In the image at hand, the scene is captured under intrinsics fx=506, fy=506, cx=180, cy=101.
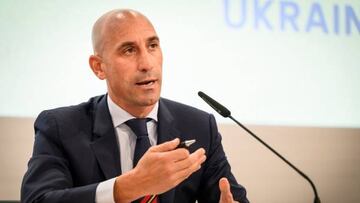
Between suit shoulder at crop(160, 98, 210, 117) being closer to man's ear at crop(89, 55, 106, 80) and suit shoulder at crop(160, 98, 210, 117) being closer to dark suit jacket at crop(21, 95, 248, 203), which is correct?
dark suit jacket at crop(21, 95, 248, 203)

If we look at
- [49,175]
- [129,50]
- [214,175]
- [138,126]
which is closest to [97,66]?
[129,50]

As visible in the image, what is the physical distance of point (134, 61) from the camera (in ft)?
6.23

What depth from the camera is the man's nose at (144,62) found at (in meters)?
1.87

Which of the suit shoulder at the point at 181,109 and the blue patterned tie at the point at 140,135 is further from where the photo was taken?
the suit shoulder at the point at 181,109

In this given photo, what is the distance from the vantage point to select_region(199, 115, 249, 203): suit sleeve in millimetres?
2002

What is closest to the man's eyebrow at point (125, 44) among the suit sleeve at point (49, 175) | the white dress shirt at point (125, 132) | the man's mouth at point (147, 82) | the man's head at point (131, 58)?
the man's head at point (131, 58)

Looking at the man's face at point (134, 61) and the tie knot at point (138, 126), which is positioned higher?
the man's face at point (134, 61)

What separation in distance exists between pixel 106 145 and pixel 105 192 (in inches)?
14.4

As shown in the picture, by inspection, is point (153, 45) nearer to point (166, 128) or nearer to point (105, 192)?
point (166, 128)

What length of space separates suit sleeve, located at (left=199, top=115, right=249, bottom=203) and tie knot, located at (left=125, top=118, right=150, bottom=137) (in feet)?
0.98

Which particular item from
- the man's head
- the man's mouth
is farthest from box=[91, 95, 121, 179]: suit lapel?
the man's mouth

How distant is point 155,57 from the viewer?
193cm

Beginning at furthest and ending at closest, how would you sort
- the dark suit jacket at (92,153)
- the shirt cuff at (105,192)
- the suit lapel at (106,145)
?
the suit lapel at (106,145) → the dark suit jacket at (92,153) → the shirt cuff at (105,192)

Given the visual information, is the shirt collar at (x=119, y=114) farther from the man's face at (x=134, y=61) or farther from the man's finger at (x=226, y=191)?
the man's finger at (x=226, y=191)
